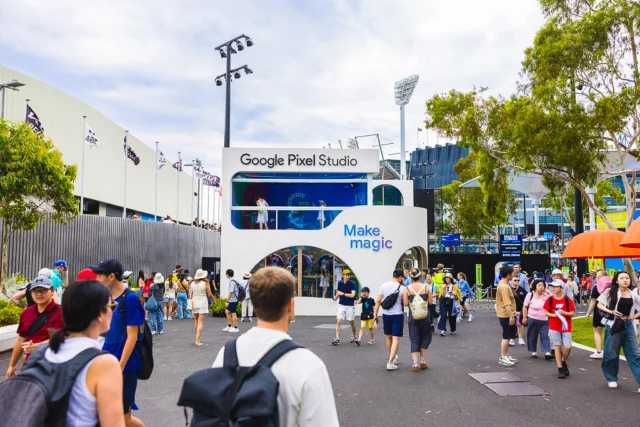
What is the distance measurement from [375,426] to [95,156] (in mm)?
38291

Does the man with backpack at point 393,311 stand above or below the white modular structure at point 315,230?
below

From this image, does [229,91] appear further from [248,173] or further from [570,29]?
[570,29]

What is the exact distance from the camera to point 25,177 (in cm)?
1562

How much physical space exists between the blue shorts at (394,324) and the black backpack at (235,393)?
7.24 m

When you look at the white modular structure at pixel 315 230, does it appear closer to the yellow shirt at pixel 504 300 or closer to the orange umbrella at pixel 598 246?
the orange umbrella at pixel 598 246

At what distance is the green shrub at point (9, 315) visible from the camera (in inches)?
454

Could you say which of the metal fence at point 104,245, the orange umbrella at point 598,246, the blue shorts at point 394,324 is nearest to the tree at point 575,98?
the orange umbrella at point 598,246

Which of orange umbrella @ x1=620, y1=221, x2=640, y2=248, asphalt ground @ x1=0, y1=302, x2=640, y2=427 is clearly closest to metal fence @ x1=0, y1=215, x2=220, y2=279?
asphalt ground @ x1=0, y1=302, x2=640, y2=427

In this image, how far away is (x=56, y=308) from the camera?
187 inches

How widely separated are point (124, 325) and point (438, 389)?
Result: 4.76 metres

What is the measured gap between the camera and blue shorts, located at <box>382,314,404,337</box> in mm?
9203

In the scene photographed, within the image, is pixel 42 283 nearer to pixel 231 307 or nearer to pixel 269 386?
pixel 269 386

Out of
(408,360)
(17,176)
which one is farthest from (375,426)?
(17,176)

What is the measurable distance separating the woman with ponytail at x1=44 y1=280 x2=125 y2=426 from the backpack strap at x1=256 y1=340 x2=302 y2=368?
0.78 m
